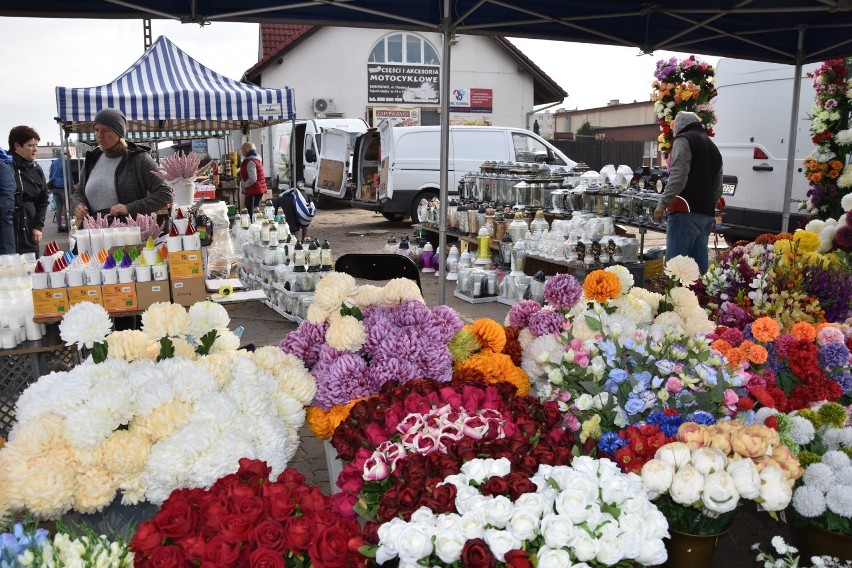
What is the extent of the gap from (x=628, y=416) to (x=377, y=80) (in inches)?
833

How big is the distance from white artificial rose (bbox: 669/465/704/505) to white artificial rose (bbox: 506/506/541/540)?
40 centimetres

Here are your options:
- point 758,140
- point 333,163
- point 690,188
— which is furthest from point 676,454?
point 333,163

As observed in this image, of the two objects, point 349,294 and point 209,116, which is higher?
point 209,116

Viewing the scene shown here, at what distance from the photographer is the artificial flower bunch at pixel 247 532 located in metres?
1.32

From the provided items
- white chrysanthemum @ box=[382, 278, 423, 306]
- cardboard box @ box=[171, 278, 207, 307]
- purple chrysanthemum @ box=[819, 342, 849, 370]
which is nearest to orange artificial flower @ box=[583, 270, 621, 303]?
white chrysanthemum @ box=[382, 278, 423, 306]

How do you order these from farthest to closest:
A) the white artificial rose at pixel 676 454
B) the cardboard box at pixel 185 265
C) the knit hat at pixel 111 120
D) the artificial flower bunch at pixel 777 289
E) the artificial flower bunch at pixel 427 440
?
the knit hat at pixel 111 120
the cardboard box at pixel 185 265
the artificial flower bunch at pixel 777 289
the white artificial rose at pixel 676 454
the artificial flower bunch at pixel 427 440

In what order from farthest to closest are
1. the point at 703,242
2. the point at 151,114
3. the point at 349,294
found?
the point at 151,114 → the point at 703,242 → the point at 349,294

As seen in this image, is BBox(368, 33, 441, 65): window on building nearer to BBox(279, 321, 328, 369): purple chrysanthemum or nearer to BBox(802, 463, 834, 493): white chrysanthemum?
BBox(279, 321, 328, 369): purple chrysanthemum

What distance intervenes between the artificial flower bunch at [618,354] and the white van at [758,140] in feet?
19.4

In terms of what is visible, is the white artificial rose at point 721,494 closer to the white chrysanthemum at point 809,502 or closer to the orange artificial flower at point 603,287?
the white chrysanthemum at point 809,502

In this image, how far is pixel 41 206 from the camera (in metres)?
5.98

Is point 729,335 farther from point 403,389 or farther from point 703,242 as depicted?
point 703,242

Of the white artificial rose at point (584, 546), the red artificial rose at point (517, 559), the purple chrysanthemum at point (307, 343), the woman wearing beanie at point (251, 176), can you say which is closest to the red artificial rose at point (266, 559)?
the red artificial rose at point (517, 559)

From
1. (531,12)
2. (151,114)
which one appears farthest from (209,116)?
(531,12)
